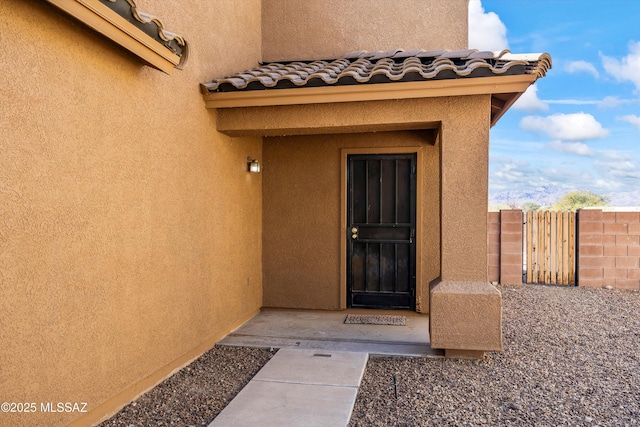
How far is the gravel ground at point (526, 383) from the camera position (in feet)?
13.7

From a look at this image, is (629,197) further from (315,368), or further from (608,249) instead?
(315,368)

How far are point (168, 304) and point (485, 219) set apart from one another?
12.5 ft

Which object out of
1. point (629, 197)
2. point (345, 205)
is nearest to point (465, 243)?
point (345, 205)

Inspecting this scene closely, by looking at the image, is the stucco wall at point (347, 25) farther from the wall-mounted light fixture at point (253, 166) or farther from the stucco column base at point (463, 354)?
the stucco column base at point (463, 354)

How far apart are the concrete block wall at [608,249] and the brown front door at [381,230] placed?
5168 millimetres

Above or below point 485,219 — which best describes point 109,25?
above

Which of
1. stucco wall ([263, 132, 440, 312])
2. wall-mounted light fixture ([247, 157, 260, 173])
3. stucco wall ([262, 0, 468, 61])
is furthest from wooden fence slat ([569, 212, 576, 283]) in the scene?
wall-mounted light fixture ([247, 157, 260, 173])

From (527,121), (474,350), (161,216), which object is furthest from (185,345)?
(527,121)

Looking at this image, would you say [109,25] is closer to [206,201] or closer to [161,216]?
[161,216]

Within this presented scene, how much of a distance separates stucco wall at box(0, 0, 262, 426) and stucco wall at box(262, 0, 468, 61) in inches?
90.9

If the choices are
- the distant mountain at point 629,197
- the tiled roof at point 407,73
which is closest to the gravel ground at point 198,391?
the tiled roof at point 407,73

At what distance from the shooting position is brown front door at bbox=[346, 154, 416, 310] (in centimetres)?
796

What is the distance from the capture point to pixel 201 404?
14.6ft

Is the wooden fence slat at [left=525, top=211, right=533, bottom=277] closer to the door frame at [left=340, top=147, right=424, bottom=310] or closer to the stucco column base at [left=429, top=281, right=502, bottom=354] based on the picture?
the door frame at [left=340, top=147, right=424, bottom=310]
